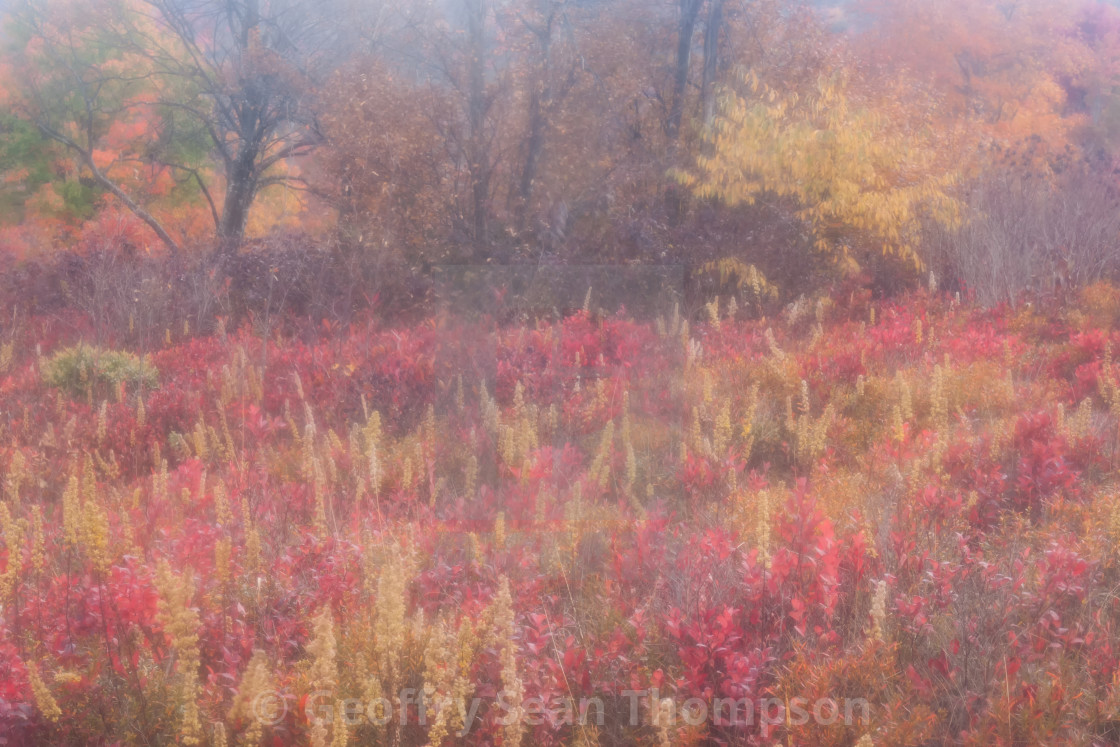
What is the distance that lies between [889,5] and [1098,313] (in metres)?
22.0

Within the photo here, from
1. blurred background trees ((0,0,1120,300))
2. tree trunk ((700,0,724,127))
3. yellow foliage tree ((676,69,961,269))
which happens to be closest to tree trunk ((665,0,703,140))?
blurred background trees ((0,0,1120,300))

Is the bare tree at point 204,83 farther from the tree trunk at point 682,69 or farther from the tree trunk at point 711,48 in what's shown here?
the tree trunk at point 711,48

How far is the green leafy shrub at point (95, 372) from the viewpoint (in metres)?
6.83

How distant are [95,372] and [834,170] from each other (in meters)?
8.64

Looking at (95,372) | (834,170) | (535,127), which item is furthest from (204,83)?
(834,170)

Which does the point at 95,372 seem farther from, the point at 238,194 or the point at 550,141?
the point at 238,194

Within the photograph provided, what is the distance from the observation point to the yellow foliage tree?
1023cm

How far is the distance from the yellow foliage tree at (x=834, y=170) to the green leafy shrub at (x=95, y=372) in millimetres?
7313

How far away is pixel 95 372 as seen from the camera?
22.2ft

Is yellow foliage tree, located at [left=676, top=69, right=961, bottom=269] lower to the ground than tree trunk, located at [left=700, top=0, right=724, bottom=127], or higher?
lower

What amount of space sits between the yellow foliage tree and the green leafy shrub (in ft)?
24.0

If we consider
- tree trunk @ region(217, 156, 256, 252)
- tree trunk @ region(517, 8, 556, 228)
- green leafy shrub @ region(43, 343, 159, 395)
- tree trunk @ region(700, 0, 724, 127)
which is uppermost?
tree trunk @ region(700, 0, 724, 127)

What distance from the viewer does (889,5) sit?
26.2 metres

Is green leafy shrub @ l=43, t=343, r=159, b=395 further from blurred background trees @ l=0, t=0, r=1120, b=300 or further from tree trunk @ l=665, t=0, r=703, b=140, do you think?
tree trunk @ l=665, t=0, r=703, b=140
